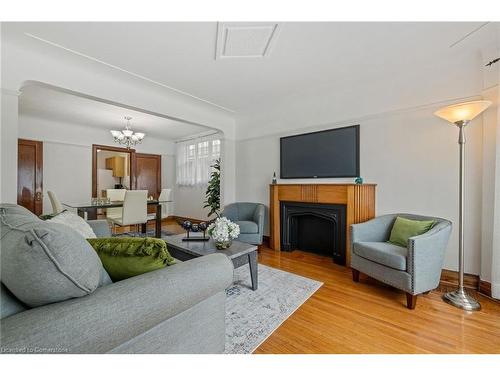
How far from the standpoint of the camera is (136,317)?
30.3 inches

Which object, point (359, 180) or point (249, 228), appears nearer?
point (359, 180)

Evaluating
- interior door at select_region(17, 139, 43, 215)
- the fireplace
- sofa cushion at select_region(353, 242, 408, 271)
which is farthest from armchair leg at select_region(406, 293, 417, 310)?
interior door at select_region(17, 139, 43, 215)

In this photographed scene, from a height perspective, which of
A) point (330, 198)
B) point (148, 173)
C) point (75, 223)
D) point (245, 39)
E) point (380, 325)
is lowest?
point (380, 325)

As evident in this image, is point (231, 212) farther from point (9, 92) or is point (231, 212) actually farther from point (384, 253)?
point (9, 92)

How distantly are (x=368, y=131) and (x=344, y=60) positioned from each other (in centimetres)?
100

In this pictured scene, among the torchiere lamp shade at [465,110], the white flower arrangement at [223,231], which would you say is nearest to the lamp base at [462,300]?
the torchiere lamp shade at [465,110]

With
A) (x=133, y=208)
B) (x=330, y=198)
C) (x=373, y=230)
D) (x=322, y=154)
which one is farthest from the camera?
(x=133, y=208)

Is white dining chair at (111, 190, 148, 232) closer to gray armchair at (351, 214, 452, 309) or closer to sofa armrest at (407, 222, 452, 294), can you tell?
gray armchair at (351, 214, 452, 309)

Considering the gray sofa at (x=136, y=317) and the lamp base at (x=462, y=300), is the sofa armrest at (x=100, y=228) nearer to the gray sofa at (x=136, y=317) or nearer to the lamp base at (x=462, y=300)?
the gray sofa at (x=136, y=317)

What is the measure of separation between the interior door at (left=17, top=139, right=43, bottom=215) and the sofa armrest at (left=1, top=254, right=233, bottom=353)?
506 centimetres

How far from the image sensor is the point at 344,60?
2.36 m

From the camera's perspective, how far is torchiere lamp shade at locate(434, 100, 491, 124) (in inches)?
72.1

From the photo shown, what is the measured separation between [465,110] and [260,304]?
2.45m

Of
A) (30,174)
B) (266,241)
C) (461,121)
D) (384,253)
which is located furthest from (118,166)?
(461,121)
